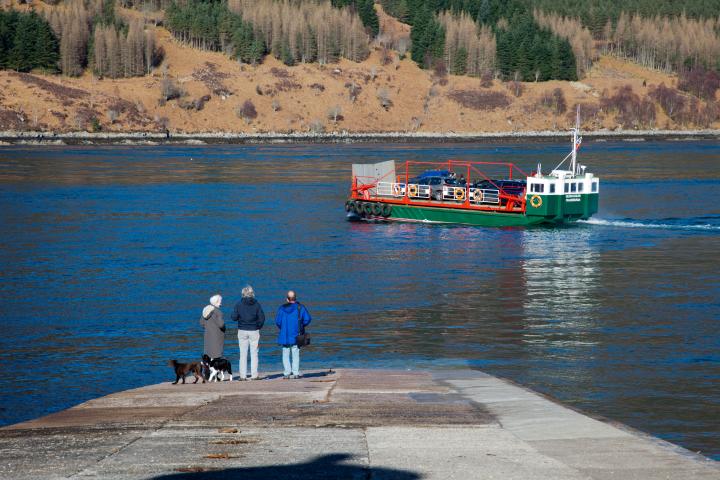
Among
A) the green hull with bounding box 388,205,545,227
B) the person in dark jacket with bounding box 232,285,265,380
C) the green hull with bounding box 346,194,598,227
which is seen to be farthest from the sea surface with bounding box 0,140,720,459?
the person in dark jacket with bounding box 232,285,265,380

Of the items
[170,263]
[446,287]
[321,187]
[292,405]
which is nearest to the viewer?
[292,405]

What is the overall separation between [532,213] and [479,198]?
3.96 meters

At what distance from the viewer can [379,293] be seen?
41.3 metres

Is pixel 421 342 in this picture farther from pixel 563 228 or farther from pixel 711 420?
pixel 563 228

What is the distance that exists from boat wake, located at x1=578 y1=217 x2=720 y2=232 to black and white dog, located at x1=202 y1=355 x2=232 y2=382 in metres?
45.2

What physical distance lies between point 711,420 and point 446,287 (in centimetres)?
2093

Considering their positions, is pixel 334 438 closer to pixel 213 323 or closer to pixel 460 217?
pixel 213 323

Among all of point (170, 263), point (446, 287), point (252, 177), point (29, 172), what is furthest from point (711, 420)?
point (29, 172)

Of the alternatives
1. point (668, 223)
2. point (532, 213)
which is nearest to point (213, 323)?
point (532, 213)

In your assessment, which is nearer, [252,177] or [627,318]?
[627,318]

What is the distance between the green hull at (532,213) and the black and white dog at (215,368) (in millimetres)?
41908

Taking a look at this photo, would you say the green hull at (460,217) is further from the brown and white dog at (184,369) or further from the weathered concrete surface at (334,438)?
the brown and white dog at (184,369)

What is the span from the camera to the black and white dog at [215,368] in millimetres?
23672

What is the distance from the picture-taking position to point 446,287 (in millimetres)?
42688
